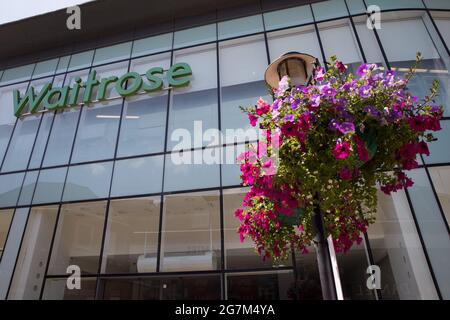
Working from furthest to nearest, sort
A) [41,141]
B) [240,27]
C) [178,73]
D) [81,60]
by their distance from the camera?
[81,60] → [240,27] → [41,141] → [178,73]

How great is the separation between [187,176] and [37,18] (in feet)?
27.2

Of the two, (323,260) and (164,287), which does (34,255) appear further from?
(323,260)

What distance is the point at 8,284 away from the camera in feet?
25.8

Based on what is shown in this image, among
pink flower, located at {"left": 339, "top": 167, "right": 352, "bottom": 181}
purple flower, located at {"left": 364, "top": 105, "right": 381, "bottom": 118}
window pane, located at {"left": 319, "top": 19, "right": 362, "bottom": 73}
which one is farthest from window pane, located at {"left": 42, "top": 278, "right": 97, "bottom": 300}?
window pane, located at {"left": 319, "top": 19, "right": 362, "bottom": 73}

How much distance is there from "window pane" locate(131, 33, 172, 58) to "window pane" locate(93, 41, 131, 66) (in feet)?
0.96

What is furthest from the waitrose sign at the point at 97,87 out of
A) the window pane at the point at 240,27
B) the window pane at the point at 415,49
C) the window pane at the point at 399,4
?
the window pane at the point at 399,4

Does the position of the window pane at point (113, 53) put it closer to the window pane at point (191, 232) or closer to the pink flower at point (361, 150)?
the window pane at point (191, 232)

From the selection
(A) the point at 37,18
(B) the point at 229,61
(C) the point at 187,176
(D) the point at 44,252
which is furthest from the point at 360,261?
(A) the point at 37,18

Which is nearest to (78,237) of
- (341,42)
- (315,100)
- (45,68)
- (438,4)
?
(45,68)

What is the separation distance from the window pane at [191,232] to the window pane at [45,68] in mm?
7381

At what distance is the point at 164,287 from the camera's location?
8.08 m

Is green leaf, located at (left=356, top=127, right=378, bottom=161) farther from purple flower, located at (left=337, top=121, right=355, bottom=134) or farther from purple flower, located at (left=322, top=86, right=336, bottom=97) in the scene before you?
purple flower, located at (left=322, top=86, right=336, bottom=97)

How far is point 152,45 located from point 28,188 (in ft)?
20.0

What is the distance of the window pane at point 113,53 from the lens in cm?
1077
